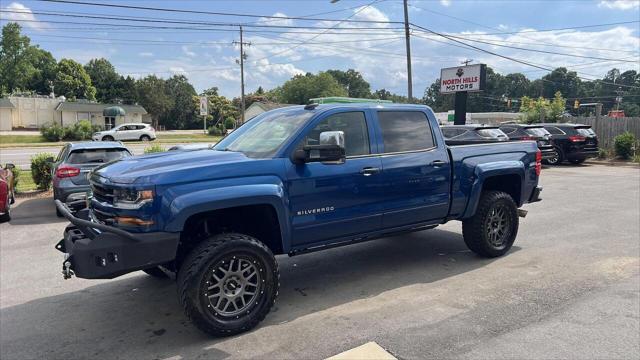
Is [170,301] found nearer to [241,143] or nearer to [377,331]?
[241,143]

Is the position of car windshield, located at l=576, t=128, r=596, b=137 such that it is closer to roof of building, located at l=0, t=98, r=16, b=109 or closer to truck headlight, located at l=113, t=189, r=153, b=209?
truck headlight, located at l=113, t=189, r=153, b=209

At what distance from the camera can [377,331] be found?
3943 millimetres

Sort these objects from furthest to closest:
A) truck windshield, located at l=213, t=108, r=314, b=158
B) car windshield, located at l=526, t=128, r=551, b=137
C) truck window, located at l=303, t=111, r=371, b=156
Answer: car windshield, located at l=526, t=128, r=551, b=137
truck window, located at l=303, t=111, r=371, b=156
truck windshield, located at l=213, t=108, r=314, b=158

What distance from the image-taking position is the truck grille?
3824 millimetres

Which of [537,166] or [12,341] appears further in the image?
[537,166]

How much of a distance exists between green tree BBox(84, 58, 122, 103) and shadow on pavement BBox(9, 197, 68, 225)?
7948 centimetres

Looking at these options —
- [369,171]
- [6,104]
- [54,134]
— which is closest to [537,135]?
[369,171]

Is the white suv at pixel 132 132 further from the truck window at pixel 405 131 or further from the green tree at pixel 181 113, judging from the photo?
the green tree at pixel 181 113

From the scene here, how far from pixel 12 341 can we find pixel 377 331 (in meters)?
3.11

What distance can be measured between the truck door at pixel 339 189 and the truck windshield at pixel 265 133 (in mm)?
232

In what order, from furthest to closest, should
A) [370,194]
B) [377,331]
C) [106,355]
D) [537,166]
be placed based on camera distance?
1. [537,166]
2. [370,194]
3. [377,331]
4. [106,355]

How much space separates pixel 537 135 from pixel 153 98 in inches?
2837

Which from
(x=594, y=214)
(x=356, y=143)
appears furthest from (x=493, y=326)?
(x=594, y=214)

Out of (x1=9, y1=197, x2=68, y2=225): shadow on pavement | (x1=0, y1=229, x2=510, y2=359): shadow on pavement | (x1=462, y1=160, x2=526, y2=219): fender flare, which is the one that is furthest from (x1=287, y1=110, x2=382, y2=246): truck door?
(x1=9, y1=197, x2=68, y2=225): shadow on pavement
